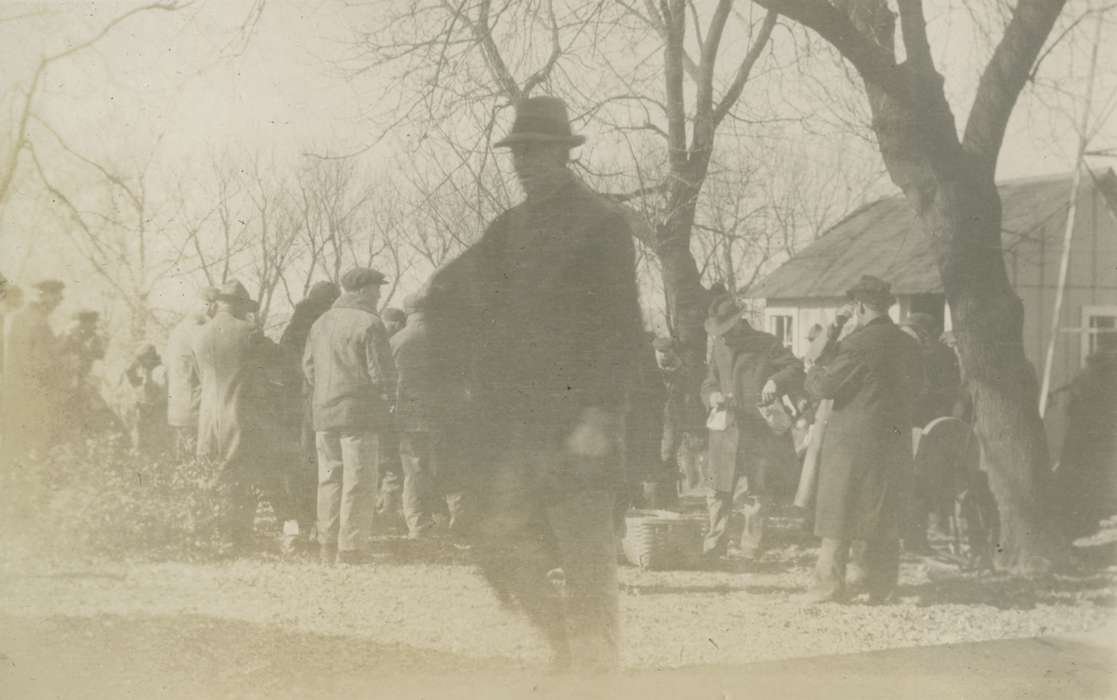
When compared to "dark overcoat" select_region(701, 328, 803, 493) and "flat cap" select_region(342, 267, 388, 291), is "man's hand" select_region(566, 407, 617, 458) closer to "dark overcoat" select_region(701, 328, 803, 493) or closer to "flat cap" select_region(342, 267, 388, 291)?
"flat cap" select_region(342, 267, 388, 291)

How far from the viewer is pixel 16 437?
466 centimetres

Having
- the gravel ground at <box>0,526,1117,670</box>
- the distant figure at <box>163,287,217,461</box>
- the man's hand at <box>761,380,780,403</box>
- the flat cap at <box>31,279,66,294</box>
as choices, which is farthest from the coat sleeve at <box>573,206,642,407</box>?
the man's hand at <box>761,380,780,403</box>

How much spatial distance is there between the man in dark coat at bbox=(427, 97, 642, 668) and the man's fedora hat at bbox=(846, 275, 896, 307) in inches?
78.5

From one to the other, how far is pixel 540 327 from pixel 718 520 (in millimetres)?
3205

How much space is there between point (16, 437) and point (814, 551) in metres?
4.63

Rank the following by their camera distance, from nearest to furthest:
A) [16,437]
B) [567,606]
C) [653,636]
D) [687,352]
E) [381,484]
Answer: [567,606], [16,437], [653,636], [687,352], [381,484]

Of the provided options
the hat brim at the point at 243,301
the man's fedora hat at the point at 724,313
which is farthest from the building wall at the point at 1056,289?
the hat brim at the point at 243,301

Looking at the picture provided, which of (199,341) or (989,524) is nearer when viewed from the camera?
(199,341)

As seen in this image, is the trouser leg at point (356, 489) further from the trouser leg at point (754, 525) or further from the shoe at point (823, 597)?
the trouser leg at point (754, 525)

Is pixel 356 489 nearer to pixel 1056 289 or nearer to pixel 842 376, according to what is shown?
pixel 842 376

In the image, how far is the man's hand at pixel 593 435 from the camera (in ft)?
12.5

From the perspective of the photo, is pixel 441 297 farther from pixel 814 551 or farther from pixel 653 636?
pixel 814 551

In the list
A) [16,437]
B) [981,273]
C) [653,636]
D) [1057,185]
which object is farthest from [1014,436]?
[16,437]

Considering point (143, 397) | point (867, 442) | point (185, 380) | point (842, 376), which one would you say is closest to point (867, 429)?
point (867, 442)
